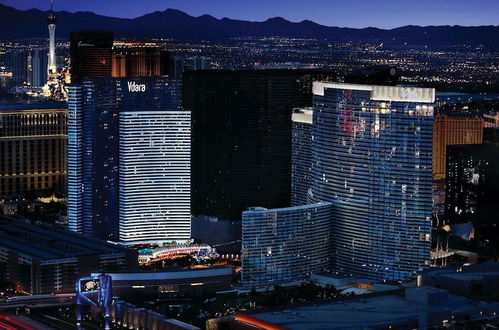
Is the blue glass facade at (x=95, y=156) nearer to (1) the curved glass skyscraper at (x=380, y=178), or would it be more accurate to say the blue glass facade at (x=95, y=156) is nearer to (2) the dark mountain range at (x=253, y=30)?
(1) the curved glass skyscraper at (x=380, y=178)

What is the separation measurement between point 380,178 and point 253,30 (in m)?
35.0

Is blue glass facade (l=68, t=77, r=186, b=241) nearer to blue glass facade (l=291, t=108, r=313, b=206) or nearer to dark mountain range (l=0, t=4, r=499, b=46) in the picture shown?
blue glass facade (l=291, t=108, r=313, b=206)

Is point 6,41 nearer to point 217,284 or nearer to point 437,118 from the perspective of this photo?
point 437,118

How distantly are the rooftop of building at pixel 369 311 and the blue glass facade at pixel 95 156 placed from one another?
77.4ft

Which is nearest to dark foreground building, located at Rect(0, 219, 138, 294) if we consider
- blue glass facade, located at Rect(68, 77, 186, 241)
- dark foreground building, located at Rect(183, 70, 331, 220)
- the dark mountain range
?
blue glass facade, located at Rect(68, 77, 186, 241)

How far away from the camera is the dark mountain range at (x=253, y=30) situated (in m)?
96.9

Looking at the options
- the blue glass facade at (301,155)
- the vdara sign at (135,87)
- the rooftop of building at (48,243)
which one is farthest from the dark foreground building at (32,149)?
the blue glass facade at (301,155)

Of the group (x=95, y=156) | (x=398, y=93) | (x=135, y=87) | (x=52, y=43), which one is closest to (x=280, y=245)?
(x=398, y=93)

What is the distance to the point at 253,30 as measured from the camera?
10381 centimetres

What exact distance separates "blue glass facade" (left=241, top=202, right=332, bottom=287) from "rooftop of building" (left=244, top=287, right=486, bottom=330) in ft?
29.5

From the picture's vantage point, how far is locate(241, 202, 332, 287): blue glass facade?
69.7 metres

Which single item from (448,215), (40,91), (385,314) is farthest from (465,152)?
(40,91)

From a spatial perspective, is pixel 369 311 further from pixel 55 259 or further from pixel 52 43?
pixel 52 43

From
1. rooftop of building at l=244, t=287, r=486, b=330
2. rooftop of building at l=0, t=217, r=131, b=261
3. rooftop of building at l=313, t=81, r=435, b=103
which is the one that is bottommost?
rooftop of building at l=244, t=287, r=486, b=330
